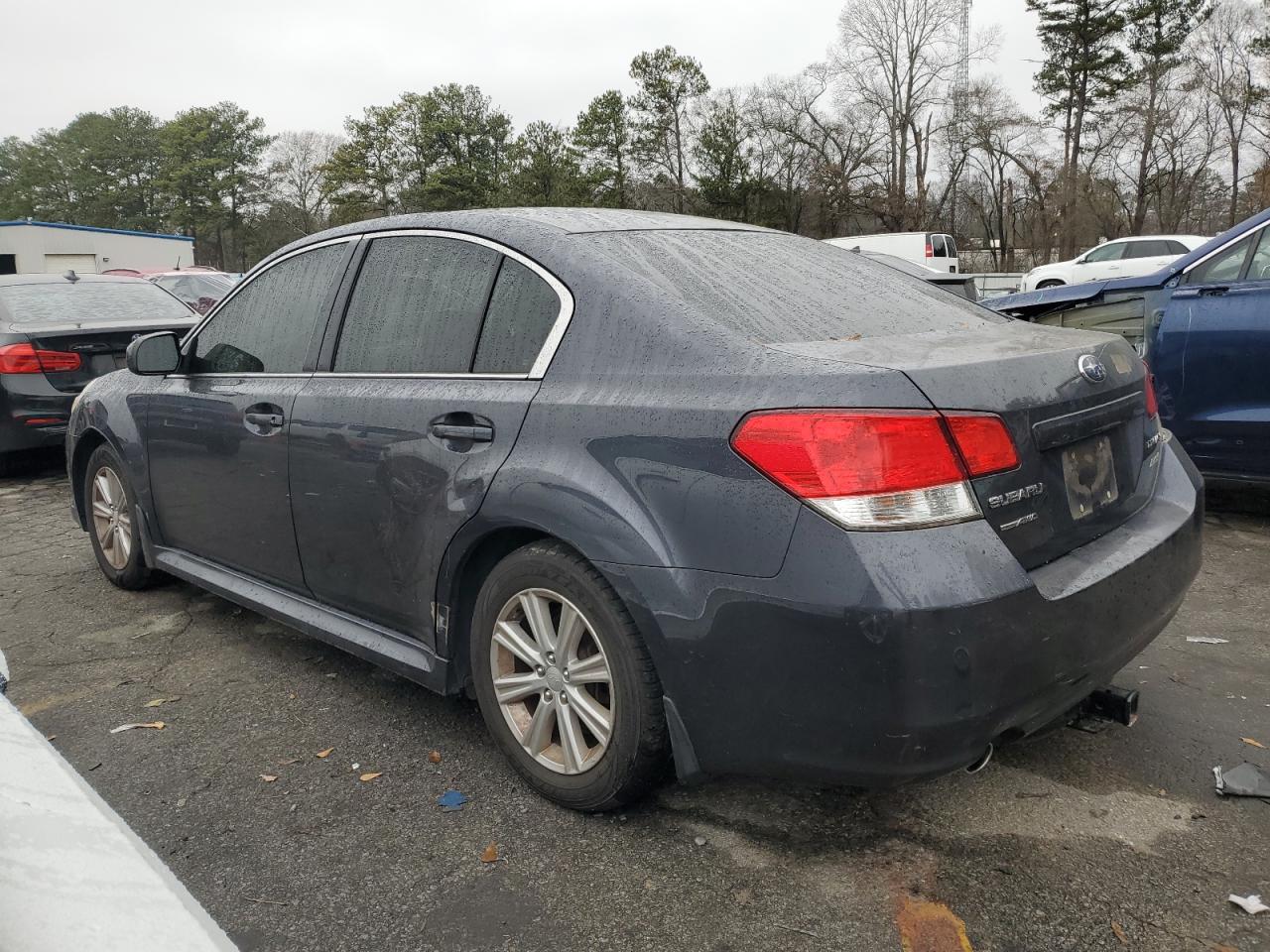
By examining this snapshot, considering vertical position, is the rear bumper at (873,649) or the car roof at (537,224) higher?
the car roof at (537,224)

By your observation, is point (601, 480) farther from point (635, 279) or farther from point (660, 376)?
point (635, 279)

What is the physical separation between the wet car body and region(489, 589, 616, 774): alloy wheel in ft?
19.7

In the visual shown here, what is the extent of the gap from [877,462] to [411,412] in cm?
142

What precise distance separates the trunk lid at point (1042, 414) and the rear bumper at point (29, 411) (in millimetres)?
6739

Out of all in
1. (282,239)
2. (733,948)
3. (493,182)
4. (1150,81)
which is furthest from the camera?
(282,239)

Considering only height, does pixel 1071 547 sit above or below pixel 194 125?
below

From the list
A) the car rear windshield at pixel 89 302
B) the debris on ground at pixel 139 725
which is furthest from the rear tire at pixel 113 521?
the car rear windshield at pixel 89 302

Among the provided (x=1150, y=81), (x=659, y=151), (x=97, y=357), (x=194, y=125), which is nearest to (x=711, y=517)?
(x=97, y=357)

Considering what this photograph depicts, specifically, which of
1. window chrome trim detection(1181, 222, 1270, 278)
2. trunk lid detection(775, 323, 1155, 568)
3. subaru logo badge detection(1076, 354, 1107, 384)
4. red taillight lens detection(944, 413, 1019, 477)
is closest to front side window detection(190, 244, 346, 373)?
trunk lid detection(775, 323, 1155, 568)

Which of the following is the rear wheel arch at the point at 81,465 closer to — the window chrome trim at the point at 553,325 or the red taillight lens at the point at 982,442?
the window chrome trim at the point at 553,325

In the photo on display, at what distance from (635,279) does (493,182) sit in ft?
209

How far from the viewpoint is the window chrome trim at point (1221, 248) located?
17.0 feet

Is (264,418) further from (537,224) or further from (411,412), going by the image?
(537,224)

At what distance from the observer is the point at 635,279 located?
2541 millimetres
